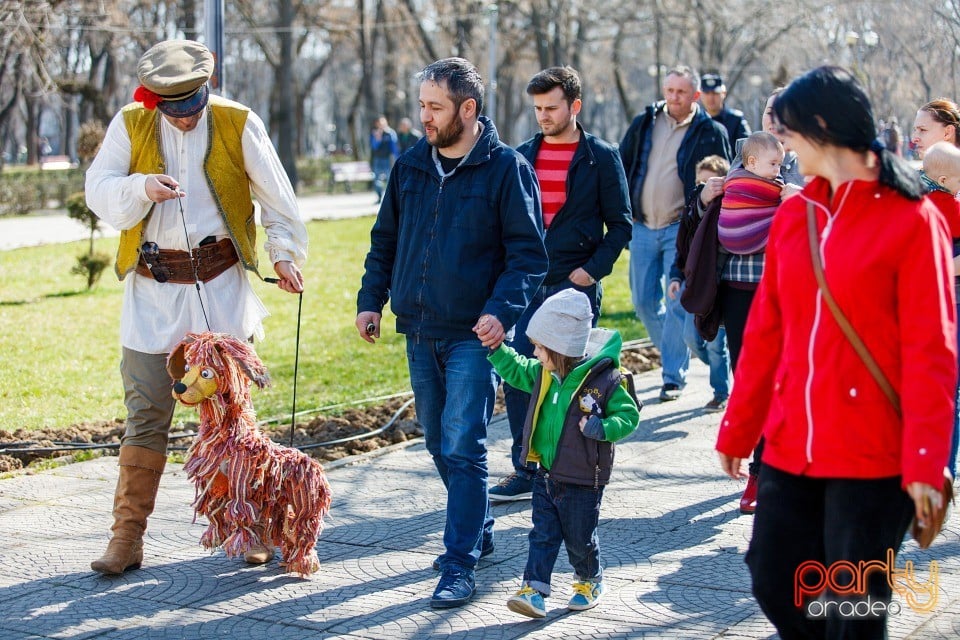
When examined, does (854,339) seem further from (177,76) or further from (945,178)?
(177,76)

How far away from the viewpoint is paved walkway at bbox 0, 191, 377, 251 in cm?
2064

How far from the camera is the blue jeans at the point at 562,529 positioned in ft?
14.5

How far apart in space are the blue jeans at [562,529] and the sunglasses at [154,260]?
1799 millimetres

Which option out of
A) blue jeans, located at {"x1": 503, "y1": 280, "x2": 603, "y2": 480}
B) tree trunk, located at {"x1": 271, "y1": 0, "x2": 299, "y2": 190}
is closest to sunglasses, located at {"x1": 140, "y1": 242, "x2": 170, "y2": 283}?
blue jeans, located at {"x1": 503, "y1": 280, "x2": 603, "y2": 480}

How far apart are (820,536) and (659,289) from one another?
17.1ft

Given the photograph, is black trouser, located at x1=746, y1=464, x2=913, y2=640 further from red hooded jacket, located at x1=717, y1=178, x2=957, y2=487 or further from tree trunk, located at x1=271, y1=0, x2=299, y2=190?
tree trunk, located at x1=271, y1=0, x2=299, y2=190

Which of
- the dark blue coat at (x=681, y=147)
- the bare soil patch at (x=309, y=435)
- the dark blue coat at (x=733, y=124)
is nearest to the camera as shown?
the bare soil patch at (x=309, y=435)

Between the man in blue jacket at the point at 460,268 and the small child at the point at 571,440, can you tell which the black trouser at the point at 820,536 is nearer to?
the small child at the point at 571,440

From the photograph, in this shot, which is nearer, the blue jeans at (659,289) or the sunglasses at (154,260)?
the sunglasses at (154,260)

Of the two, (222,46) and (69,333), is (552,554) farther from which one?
(69,333)

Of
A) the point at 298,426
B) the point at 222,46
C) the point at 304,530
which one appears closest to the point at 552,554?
the point at 304,530

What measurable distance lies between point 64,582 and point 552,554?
78.5 inches

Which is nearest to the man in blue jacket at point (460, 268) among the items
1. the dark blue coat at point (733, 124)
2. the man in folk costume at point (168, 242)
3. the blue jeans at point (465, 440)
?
the blue jeans at point (465, 440)

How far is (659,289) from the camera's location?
8.37 metres
